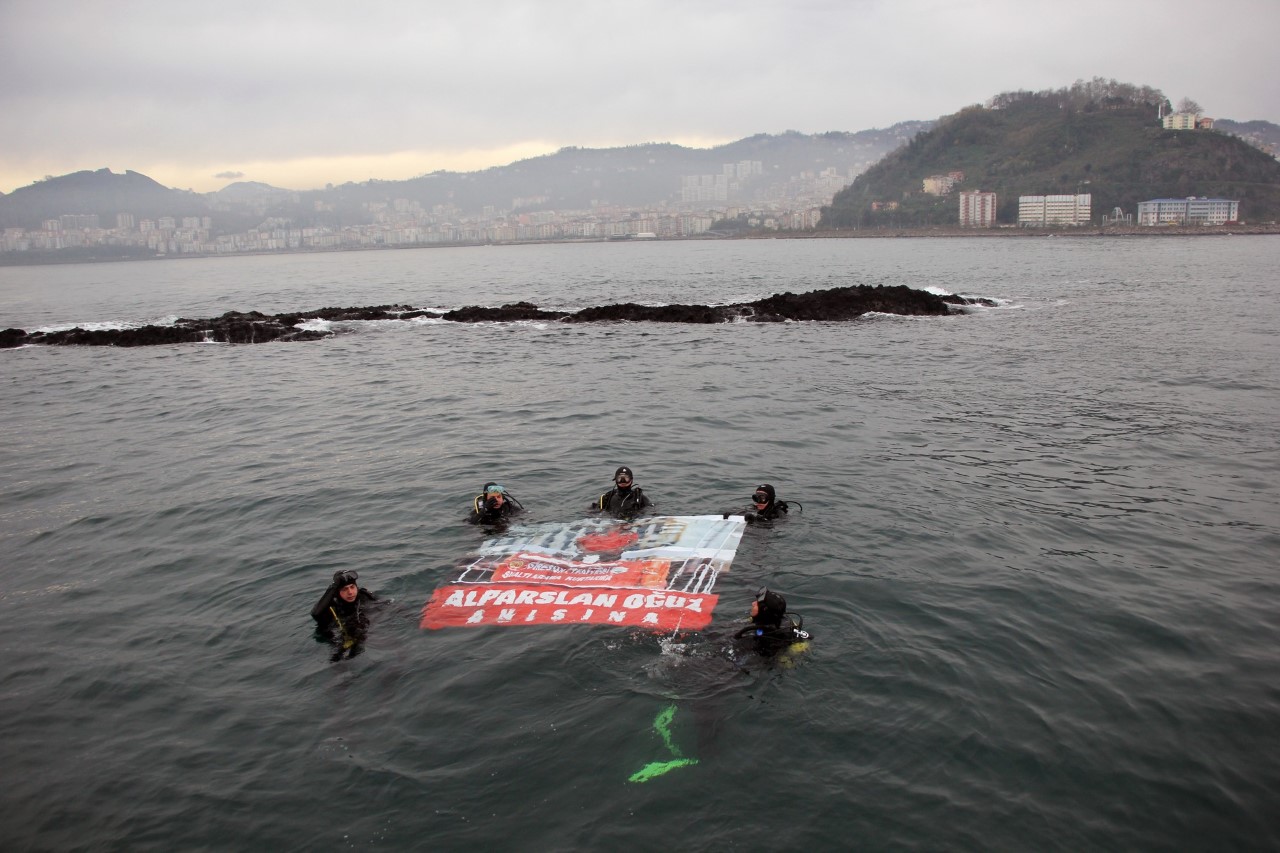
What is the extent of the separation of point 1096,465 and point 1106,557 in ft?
19.3

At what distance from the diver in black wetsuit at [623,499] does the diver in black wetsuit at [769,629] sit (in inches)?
202

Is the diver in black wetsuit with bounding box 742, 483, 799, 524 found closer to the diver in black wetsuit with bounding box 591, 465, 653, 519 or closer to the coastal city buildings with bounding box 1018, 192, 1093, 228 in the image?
the diver in black wetsuit with bounding box 591, 465, 653, 519

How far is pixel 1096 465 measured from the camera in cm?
1912

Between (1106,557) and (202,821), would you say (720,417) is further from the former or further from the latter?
(202,821)

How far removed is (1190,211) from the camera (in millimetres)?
175750

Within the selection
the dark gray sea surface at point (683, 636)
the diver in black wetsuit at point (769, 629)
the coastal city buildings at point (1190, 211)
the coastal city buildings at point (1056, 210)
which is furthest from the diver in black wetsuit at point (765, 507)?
the coastal city buildings at point (1056, 210)

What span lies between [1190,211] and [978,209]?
44.2 metres

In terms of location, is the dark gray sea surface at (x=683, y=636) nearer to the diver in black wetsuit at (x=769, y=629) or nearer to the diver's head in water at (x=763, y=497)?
the diver in black wetsuit at (x=769, y=629)

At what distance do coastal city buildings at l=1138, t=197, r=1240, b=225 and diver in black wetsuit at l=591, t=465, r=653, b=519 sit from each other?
659 ft

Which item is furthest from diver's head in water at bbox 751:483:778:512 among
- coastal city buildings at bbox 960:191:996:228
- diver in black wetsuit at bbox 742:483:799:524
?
coastal city buildings at bbox 960:191:996:228

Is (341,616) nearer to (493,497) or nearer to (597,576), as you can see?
(597,576)

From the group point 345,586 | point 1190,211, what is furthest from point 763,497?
point 1190,211

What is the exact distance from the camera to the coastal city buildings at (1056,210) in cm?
18288

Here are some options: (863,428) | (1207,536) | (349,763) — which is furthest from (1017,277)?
(349,763)
